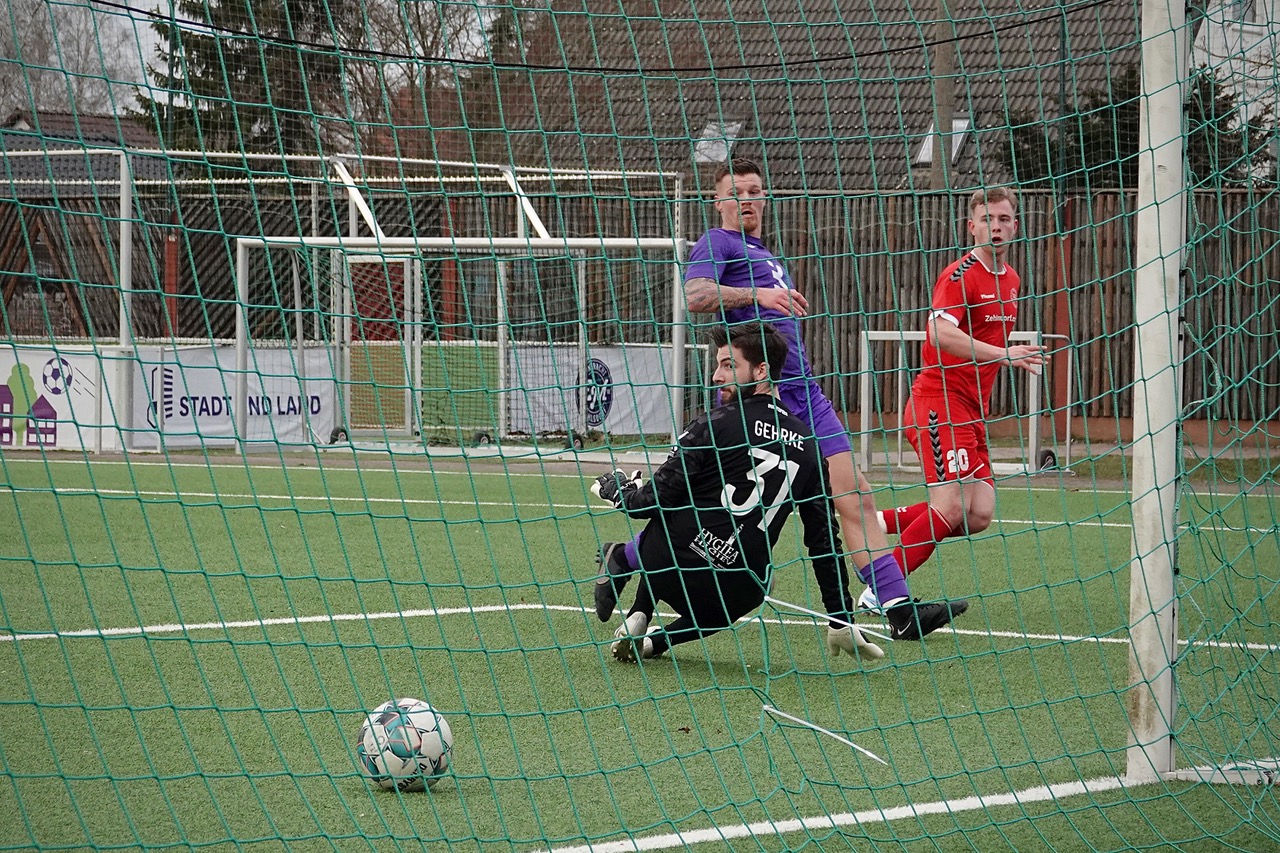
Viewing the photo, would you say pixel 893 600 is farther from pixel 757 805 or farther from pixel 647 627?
pixel 757 805

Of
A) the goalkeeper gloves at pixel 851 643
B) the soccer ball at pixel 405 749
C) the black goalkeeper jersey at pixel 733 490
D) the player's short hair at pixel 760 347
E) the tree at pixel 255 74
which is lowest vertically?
the goalkeeper gloves at pixel 851 643

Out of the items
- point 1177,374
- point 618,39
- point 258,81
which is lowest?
point 1177,374

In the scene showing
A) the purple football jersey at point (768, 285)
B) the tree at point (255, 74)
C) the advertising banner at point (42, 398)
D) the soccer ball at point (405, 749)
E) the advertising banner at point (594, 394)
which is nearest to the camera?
the soccer ball at point (405, 749)

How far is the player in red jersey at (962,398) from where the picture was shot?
541 centimetres

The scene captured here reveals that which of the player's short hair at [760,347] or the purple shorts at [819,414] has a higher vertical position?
the player's short hair at [760,347]

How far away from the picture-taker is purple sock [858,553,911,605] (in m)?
5.16

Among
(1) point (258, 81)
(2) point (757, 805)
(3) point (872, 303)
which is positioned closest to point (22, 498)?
(1) point (258, 81)

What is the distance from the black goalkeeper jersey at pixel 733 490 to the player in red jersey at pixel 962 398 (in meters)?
0.72

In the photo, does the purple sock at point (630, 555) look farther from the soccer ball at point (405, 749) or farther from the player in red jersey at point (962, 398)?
A: the soccer ball at point (405, 749)

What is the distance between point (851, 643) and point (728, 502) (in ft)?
2.26

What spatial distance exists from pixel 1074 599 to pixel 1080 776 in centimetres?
287

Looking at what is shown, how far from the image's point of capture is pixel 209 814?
10.6 feet

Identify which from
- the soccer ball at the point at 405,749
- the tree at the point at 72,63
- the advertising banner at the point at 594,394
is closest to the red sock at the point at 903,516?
the soccer ball at the point at 405,749

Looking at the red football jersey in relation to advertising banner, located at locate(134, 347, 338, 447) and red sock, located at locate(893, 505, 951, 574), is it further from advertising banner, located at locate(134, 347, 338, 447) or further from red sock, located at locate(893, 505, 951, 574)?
advertising banner, located at locate(134, 347, 338, 447)
